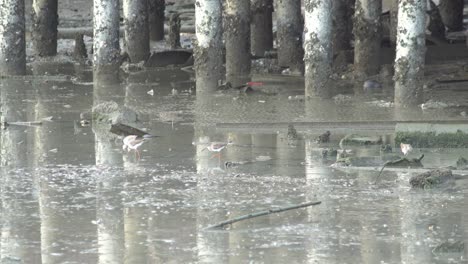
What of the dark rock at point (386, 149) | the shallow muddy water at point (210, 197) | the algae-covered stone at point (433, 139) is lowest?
the shallow muddy water at point (210, 197)

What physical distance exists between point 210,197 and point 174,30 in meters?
11.7

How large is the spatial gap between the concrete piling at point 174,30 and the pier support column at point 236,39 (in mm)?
3329

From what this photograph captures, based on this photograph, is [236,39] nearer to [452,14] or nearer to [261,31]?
[261,31]

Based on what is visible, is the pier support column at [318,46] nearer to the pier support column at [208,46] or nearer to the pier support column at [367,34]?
the pier support column at [208,46]

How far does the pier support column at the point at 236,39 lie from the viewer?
1608 centimetres

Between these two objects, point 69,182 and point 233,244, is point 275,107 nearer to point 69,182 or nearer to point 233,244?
point 69,182

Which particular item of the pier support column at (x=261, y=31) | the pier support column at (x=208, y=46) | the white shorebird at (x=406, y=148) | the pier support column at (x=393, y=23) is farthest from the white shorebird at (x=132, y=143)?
the pier support column at (x=261, y=31)

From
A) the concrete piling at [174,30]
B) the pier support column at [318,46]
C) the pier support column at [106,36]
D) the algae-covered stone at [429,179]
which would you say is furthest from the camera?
the concrete piling at [174,30]

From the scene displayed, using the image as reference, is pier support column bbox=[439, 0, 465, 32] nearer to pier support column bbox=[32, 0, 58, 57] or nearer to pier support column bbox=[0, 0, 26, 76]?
pier support column bbox=[32, 0, 58, 57]

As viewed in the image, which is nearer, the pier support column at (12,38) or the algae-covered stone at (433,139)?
the algae-covered stone at (433,139)

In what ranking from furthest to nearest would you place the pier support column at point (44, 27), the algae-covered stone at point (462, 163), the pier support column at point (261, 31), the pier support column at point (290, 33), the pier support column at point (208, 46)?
the pier support column at point (44, 27)
the pier support column at point (261, 31)
the pier support column at point (290, 33)
the pier support column at point (208, 46)
the algae-covered stone at point (462, 163)

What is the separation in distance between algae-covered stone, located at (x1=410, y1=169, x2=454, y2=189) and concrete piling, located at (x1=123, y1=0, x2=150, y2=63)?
9.89 m

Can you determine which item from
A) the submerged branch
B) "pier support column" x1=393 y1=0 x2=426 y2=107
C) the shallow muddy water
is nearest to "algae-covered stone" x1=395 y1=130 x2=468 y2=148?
the shallow muddy water

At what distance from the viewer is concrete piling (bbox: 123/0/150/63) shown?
703 inches
